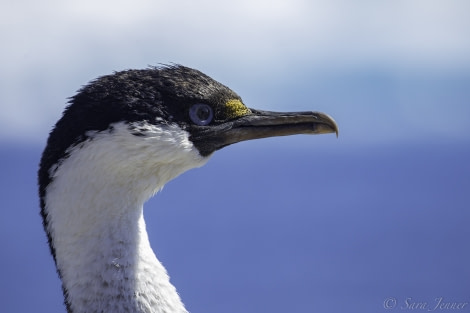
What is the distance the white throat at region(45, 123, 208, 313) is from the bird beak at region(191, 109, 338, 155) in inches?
11.7

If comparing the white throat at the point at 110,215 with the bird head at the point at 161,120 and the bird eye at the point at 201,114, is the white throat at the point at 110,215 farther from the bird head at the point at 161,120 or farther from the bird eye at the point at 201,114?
the bird eye at the point at 201,114

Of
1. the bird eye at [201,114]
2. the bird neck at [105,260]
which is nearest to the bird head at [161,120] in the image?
the bird eye at [201,114]

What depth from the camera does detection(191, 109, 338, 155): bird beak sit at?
3.74 metres

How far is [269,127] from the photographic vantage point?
12.5ft

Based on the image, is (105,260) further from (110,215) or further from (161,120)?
(161,120)

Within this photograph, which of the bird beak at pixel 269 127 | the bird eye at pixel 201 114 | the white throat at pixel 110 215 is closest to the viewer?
the white throat at pixel 110 215

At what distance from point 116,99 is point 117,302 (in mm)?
866

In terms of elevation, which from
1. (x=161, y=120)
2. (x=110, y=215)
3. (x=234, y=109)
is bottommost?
(x=110, y=215)

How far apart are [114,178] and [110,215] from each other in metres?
0.17

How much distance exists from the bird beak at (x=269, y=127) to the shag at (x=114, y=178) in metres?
0.21

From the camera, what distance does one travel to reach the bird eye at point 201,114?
3.59m

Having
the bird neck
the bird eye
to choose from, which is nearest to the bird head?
the bird eye

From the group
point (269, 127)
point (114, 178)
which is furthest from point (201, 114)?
point (114, 178)

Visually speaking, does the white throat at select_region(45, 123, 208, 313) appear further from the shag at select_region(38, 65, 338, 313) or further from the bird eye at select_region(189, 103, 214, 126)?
the bird eye at select_region(189, 103, 214, 126)
